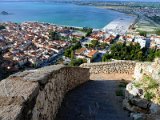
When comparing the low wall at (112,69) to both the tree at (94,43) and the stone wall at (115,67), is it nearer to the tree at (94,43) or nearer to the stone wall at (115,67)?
the stone wall at (115,67)

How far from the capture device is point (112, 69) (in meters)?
10.9

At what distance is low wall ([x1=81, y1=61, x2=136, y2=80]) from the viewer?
10666 millimetres

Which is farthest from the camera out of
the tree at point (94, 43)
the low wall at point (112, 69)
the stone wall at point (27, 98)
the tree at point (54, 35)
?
the tree at point (54, 35)

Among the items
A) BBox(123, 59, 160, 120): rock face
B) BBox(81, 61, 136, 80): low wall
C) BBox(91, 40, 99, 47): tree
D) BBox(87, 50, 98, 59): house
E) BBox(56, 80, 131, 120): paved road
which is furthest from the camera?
BBox(91, 40, 99, 47): tree

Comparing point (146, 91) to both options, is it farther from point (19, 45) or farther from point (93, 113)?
point (19, 45)

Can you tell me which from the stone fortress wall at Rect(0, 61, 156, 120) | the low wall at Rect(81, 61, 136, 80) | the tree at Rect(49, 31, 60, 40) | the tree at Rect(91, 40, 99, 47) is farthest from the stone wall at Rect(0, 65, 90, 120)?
the tree at Rect(49, 31, 60, 40)

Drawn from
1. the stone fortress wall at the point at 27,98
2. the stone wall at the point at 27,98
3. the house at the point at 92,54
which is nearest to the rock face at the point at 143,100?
the stone fortress wall at the point at 27,98

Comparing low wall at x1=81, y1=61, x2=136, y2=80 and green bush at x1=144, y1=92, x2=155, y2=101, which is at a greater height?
green bush at x1=144, y1=92, x2=155, y2=101

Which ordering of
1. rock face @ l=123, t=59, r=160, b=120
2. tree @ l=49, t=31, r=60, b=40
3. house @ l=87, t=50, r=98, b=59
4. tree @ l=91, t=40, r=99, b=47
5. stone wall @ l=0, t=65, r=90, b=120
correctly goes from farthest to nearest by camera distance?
tree @ l=49, t=31, r=60, b=40 → tree @ l=91, t=40, r=99, b=47 → house @ l=87, t=50, r=98, b=59 → rock face @ l=123, t=59, r=160, b=120 → stone wall @ l=0, t=65, r=90, b=120

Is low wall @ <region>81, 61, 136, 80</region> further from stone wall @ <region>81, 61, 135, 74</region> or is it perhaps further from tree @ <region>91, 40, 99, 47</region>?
tree @ <region>91, 40, 99, 47</region>

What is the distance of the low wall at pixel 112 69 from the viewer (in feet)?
35.0

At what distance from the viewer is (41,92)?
3113mm

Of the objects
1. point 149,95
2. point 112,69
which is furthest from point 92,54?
point 149,95

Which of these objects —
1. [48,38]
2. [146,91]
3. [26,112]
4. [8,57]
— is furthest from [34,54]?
[26,112]
